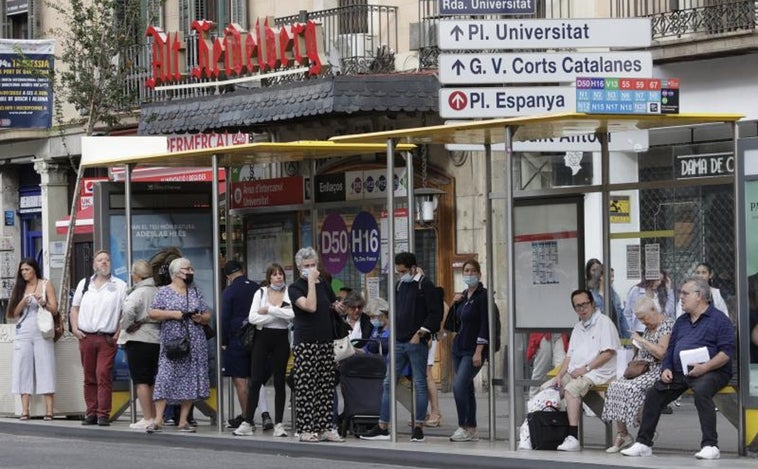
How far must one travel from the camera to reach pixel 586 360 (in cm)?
1573

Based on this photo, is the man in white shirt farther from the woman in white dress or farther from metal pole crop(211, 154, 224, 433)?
metal pole crop(211, 154, 224, 433)

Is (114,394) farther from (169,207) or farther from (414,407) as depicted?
(414,407)

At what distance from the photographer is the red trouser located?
18.8 meters

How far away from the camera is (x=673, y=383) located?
14844mm

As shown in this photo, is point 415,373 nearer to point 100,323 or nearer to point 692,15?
point 100,323

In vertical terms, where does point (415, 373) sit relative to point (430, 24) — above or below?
below

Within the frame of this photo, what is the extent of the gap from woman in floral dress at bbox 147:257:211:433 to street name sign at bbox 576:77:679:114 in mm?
4917

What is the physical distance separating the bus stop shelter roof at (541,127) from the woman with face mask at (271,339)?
61.7 inches

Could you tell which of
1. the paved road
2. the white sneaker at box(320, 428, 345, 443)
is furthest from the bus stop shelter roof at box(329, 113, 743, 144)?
the paved road

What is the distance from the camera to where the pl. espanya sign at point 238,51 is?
26.2 m

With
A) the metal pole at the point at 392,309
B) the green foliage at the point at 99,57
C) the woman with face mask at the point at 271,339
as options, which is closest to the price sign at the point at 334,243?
the woman with face mask at the point at 271,339

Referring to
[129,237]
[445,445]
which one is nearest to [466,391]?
[445,445]

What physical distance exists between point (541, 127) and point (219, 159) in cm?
426

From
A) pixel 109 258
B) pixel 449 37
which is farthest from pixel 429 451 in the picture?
pixel 109 258
